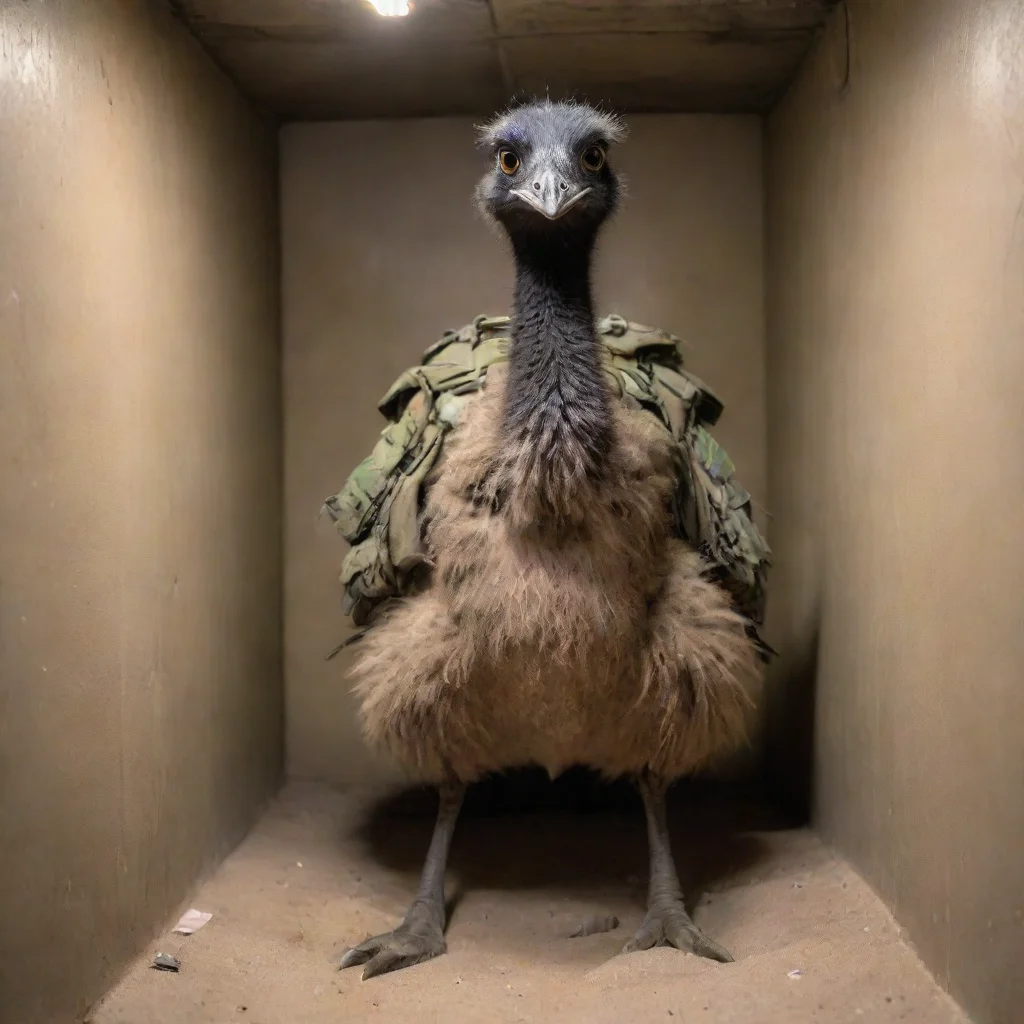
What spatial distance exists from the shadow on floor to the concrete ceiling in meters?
2.32

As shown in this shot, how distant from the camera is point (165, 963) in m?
2.61

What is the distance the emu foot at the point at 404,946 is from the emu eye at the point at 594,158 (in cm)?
194

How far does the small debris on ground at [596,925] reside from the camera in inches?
123

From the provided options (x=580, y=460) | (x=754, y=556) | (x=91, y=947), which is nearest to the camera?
(x=91, y=947)

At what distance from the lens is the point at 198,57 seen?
3256 mm

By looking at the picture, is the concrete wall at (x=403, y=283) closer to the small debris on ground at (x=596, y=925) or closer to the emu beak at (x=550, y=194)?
the small debris on ground at (x=596, y=925)

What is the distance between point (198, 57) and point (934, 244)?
6.81 ft

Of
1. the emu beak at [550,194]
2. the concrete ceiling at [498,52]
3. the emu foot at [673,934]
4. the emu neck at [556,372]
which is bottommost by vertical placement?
the emu foot at [673,934]

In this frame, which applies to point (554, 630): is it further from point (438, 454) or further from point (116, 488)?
point (116, 488)

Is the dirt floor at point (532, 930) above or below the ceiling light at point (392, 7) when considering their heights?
below

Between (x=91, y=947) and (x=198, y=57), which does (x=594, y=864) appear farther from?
(x=198, y=57)

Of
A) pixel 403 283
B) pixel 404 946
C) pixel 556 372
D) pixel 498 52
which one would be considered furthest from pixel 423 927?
pixel 498 52

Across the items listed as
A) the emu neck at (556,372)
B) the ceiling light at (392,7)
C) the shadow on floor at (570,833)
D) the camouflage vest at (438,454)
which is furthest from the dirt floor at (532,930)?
the ceiling light at (392,7)

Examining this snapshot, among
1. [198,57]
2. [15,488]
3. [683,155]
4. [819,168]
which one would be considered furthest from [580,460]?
[683,155]
